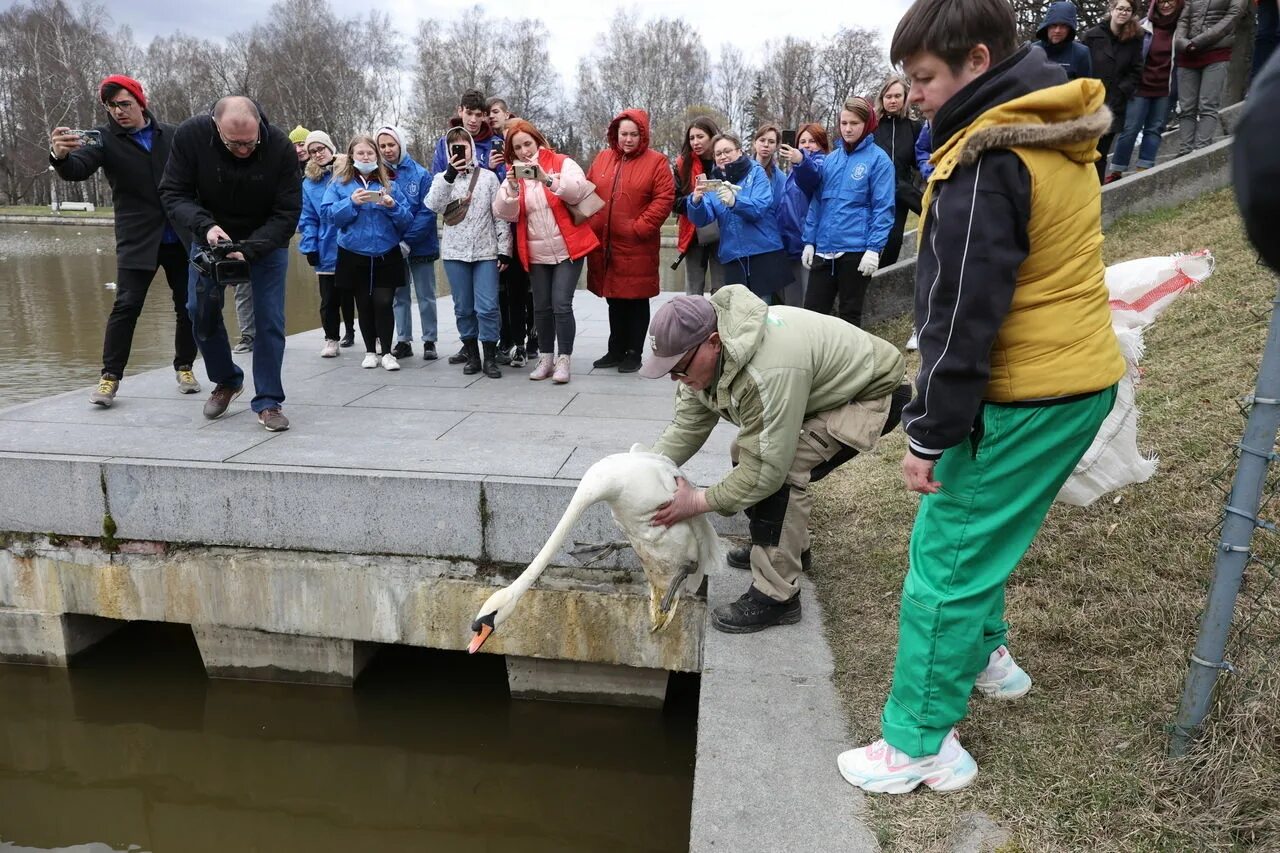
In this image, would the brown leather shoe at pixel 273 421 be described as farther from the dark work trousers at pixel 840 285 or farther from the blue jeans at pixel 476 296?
the dark work trousers at pixel 840 285

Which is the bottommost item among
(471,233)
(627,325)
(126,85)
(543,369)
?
(543,369)

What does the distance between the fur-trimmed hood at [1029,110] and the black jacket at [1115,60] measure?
306 inches

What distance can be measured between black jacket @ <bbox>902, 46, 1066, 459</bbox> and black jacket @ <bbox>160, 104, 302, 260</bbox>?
13.0 feet

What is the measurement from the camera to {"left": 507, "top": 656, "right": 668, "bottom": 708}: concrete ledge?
4.52 m

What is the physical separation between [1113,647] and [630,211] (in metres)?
4.64

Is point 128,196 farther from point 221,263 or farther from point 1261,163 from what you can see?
point 1261,163

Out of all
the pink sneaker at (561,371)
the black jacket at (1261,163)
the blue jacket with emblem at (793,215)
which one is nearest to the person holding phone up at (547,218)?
the pink sneaker at (561,371)

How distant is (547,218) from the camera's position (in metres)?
6.46

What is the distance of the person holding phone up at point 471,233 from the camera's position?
6.49m

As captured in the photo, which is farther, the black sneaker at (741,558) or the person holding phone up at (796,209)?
the person holding phone up at (796,209)

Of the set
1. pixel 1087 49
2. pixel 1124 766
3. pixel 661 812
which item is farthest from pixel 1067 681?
pixel 1087 49

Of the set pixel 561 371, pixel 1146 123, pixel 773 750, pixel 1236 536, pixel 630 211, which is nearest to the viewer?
pixel 1236 536

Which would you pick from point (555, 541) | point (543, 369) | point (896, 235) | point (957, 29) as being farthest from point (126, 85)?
point (896, 235)

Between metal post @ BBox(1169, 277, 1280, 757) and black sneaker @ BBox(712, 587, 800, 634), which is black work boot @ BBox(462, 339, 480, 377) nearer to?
black sneaker @ BBox(712, 587, 800, 634)
